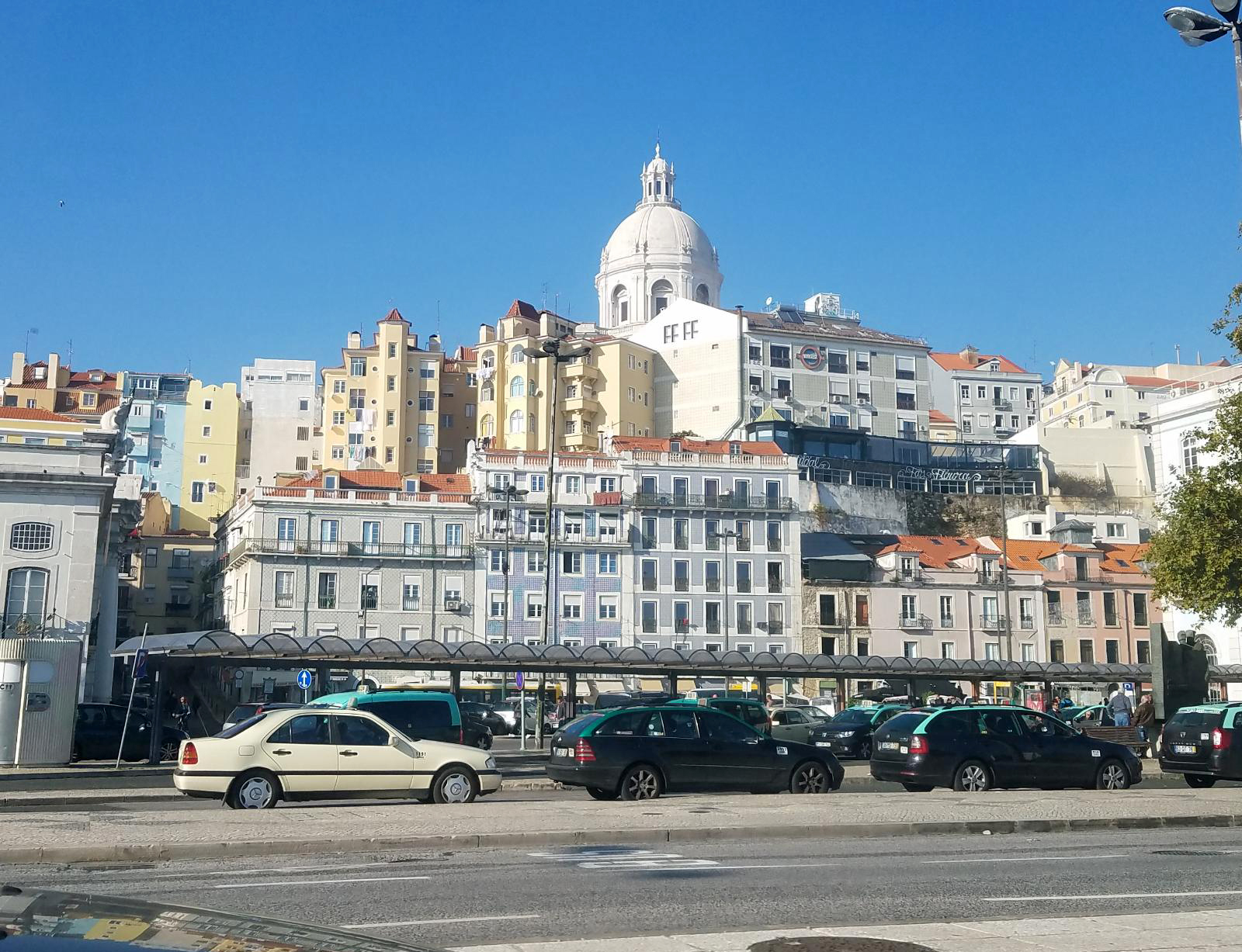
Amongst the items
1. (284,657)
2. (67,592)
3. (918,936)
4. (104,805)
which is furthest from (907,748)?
(67,592)

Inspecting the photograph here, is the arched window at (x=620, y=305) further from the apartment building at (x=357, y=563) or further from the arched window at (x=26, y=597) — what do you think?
the arched window at (x=26, y=597)

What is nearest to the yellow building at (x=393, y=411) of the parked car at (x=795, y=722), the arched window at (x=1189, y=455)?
the arched window at (x=1189, y=455)

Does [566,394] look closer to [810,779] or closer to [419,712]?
[419,712]

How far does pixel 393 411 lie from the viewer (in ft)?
367

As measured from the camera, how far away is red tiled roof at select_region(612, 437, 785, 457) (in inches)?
3413

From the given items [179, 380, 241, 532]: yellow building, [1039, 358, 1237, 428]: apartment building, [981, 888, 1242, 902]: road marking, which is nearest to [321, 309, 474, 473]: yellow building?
[179, 380, 241, 532]: yellow building

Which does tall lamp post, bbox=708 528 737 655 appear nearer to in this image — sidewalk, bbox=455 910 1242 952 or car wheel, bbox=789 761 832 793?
car wheel, bbox=789 761 832 793

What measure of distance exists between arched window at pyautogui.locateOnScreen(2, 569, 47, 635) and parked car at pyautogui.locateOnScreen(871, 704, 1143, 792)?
30867 mm

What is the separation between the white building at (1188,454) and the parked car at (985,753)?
38267mm

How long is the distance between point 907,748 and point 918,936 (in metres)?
14.7

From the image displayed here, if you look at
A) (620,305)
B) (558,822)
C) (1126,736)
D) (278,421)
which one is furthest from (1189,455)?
(278,421)

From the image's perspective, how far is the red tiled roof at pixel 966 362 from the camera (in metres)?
130

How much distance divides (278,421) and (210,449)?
6.36 m

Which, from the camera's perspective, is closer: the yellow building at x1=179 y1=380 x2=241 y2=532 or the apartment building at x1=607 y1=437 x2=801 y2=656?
the apartment building at x1=607 y1=437 x2=801 y2=656
